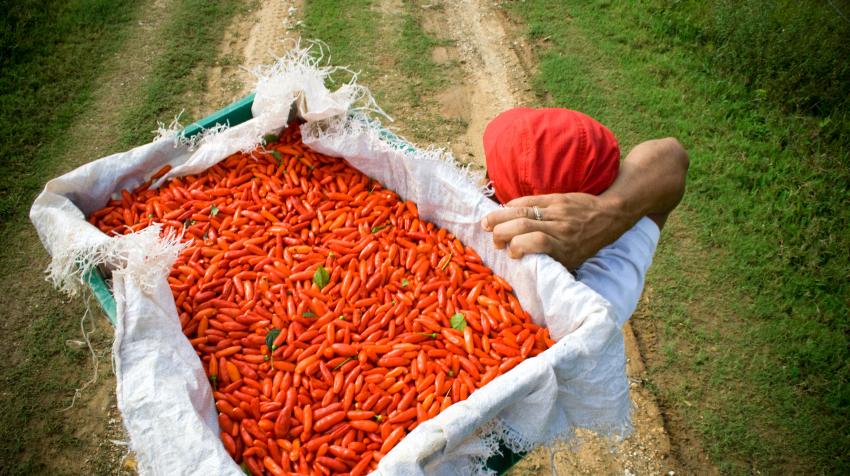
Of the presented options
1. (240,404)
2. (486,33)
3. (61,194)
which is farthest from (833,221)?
(61,194)

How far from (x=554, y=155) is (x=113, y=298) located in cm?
171

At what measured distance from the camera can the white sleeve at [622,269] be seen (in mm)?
2188

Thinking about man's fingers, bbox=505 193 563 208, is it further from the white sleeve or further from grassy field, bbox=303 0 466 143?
grassy field, bbox=303 0 466 143

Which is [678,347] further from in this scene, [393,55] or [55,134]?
[55,134]

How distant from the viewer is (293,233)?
2.41m

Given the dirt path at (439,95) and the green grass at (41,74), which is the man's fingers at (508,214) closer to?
the dirt path at (439,95)

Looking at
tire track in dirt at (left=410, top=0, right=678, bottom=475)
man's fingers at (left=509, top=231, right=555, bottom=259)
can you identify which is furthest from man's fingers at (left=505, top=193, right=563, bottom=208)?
tire track in dirt at (left=410, top=0, right=678, bottom=475)

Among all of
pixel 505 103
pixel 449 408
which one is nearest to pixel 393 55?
pixel 505 103

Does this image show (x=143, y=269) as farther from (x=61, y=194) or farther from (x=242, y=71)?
(x=242, y=71)

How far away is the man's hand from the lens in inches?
80.5

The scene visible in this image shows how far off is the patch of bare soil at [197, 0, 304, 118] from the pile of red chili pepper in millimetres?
2324

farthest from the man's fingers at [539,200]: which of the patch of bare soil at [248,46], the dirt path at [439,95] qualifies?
the patch of bare soil at [248,46]

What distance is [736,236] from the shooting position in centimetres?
402

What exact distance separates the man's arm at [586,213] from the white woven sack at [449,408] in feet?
0.32
